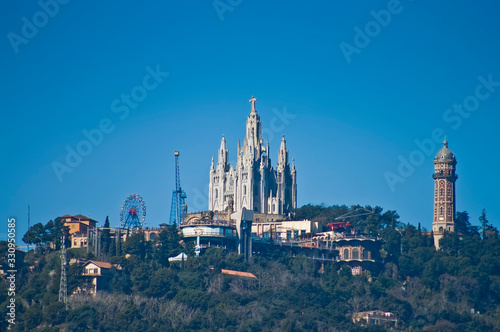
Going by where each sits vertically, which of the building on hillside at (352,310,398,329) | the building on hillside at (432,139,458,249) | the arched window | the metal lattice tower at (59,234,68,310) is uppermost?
the building on hillside at (432,139,458,249)

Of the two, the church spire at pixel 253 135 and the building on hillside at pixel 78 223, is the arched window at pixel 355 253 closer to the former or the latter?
the church spire at pixel 253 135

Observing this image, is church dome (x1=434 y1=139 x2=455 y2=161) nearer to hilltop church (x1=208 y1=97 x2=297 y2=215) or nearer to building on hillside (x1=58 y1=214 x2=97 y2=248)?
hilltop church (x1=208 y1=97 x2=297 y2=215)

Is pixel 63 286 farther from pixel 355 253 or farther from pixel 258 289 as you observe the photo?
pixel 355 253

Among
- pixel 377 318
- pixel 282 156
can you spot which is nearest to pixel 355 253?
pixel 377 318

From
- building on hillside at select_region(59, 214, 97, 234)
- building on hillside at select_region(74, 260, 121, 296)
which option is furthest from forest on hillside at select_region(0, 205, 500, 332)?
building on hillside at select_region(59, 214, 97, 234)

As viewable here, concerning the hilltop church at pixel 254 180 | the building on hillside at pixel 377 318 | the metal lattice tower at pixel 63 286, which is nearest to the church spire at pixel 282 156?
the hilltop church at pixel 254 180

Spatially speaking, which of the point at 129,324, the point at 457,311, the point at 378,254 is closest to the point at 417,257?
the point at 378,254
